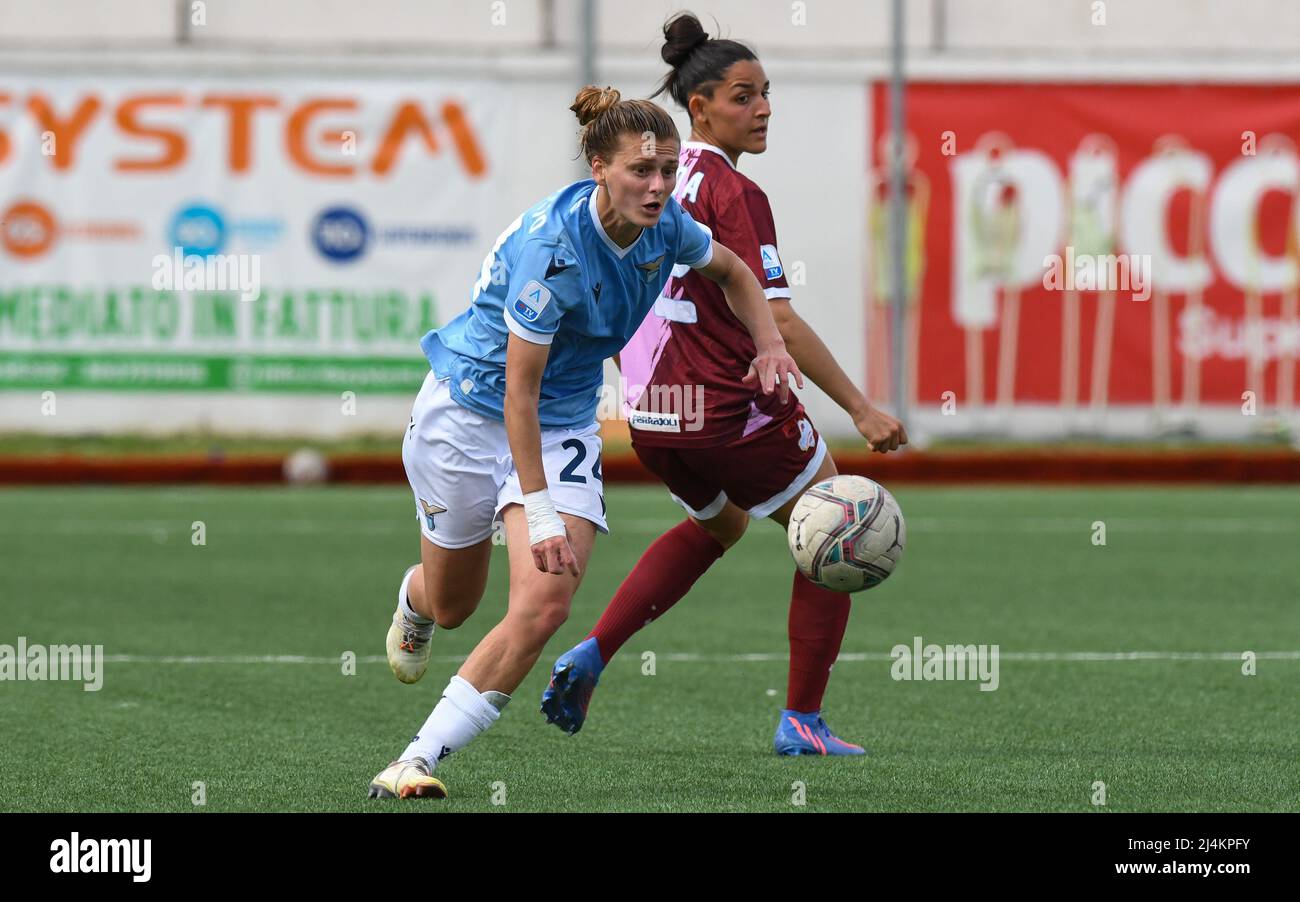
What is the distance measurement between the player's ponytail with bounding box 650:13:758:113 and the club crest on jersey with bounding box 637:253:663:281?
0.99 m

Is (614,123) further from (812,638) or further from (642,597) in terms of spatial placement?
(812,638)

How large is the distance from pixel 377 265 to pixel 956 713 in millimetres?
13445

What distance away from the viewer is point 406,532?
14.3 meters

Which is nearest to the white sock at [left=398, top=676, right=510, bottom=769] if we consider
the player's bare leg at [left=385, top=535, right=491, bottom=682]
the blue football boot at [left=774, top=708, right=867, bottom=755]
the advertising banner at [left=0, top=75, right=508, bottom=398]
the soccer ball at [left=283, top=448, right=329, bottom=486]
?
the player's bare leg at [left=385, top=535, right=491, bottom=682]

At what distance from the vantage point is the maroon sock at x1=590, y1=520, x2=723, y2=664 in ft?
23.0

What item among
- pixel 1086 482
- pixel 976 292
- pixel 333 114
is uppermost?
pixel 333 114

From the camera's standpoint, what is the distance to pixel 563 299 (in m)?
5.88

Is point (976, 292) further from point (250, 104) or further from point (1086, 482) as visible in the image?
point (250, 104)

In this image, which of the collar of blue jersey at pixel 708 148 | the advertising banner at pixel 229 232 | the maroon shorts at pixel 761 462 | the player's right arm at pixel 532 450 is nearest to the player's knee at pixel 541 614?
the player's right arm at pixel 532 450

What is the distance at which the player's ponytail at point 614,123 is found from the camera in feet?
19.2

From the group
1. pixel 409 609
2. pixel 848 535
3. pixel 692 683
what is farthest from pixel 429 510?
pixel 692 683

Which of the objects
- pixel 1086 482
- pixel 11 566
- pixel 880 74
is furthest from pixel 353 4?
pixel 11 566

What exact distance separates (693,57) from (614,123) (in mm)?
1340

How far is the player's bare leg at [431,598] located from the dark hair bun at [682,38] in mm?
1780
